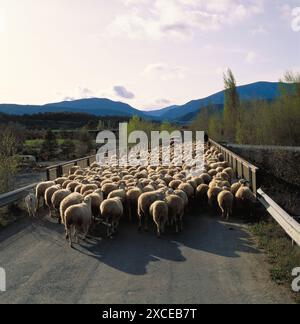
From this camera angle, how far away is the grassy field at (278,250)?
6259mm

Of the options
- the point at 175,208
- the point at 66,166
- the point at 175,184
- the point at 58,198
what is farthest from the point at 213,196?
the point at 66,166

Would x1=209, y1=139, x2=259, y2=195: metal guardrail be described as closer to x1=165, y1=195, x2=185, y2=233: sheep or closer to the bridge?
the bridge

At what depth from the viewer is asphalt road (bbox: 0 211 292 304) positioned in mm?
5746

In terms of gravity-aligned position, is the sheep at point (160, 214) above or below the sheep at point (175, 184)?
below

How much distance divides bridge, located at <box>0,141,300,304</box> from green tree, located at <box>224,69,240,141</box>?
40.4 metres

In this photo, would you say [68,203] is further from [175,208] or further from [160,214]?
[175,208]

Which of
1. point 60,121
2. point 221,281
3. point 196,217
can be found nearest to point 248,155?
point 196,217

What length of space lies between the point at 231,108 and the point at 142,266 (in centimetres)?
4476

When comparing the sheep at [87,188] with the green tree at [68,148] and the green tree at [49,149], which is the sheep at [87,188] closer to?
the green tree at [49,149]

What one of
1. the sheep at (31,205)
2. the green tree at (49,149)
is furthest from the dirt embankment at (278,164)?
the green tree at (49,149)

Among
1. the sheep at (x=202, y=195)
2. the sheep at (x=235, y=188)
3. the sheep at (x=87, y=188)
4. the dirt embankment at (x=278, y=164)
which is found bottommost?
the dirt embankment at (x=278, y=164)
